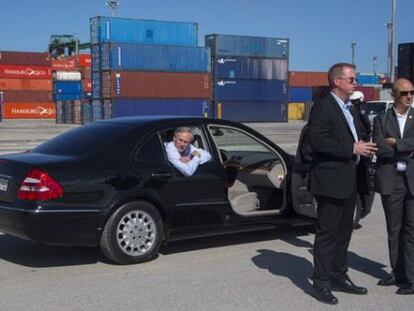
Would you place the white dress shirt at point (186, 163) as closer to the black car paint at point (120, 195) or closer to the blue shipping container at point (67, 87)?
the black car paint at point (120, 195)

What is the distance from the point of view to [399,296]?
5.37 metres

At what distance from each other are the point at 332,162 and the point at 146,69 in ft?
141

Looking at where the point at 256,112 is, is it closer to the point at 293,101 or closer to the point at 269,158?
the point at 293,101

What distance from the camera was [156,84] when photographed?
1874 inches

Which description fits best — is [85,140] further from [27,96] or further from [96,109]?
[27,96]

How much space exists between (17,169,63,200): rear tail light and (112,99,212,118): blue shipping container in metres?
39.8

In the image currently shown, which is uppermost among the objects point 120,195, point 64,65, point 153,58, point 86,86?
point 64,65

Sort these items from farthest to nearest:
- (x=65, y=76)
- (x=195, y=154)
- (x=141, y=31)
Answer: (x=65, y=76) → (x=141, y=31) → (x=195, y=154)

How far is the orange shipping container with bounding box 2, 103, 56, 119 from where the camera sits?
68812 millimetres

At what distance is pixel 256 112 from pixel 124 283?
48783 mm

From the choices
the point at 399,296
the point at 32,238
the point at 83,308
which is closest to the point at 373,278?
the point at 399,296

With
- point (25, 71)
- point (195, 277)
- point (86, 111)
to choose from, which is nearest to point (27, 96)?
point (25, 71)

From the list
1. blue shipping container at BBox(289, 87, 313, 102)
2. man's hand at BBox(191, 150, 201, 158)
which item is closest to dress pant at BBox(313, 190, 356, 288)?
man's hand at BBox(191, 150, 201, 158)

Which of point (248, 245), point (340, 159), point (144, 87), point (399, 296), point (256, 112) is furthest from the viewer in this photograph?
point (256, 112)
